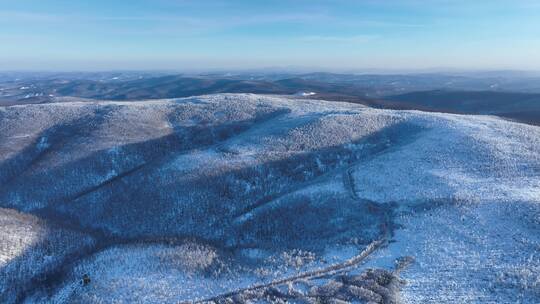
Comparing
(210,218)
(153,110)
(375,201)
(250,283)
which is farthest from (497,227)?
(153,110)

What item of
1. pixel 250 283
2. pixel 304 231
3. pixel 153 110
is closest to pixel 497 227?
pixel 304 231

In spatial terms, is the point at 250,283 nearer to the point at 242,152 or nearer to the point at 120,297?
the point at 120,297

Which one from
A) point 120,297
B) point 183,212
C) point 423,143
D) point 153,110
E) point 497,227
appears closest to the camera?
point 120,297

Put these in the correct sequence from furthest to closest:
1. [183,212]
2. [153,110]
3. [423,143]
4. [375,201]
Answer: [153,110], [423,143], [183,212], [375,201]

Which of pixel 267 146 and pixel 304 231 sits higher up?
pixel 267 146

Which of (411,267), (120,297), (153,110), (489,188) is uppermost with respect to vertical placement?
(153,110)

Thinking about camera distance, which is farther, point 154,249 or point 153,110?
point 153,110
